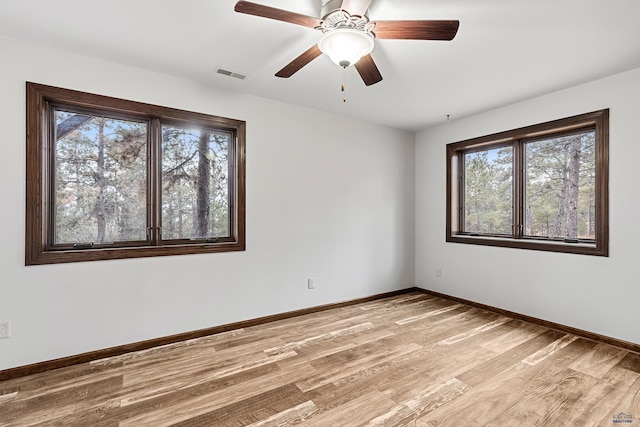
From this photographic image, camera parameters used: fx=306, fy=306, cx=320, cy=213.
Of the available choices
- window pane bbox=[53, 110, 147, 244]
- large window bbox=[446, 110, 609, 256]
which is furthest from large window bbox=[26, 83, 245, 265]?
large window bbox=[446, 110, 609, 256]

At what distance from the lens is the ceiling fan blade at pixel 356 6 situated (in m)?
1.58

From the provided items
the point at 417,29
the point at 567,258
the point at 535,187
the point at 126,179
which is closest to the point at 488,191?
the point at 535,187

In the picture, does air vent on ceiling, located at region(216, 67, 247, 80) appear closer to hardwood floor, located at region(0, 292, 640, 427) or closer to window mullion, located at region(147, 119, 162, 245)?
window mullion, located at region(147, 119, 162, 245)

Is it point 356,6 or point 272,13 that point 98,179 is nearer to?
point 272,13

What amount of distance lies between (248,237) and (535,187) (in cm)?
330

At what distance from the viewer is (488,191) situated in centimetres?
398

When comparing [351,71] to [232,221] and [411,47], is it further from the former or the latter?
[232,221]

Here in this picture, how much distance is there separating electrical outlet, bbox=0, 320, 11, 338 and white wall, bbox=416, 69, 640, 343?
4.55 m

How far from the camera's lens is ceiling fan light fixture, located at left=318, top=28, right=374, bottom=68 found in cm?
176

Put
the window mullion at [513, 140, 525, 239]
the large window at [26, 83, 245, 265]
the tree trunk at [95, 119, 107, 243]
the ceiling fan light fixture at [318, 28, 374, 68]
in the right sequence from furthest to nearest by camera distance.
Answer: the window mullion at [513, 140, 525, 239] < the tree trunk at [95, 119, 107, 243] < the large window at [26, 83, 245, 265] < the ceiling fan light fixture at [318, 28, 374, 68]

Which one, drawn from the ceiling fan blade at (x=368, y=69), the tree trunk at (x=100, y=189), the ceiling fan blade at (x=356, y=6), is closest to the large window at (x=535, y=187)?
the ceiling fan blade at (x=368, y=69)

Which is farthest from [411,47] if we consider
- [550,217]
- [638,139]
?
[550,217]

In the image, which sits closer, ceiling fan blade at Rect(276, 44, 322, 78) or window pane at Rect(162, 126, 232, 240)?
ceiling fan blade at Rect(276, 44, 322, 78)

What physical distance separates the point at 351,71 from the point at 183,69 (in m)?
1.48
